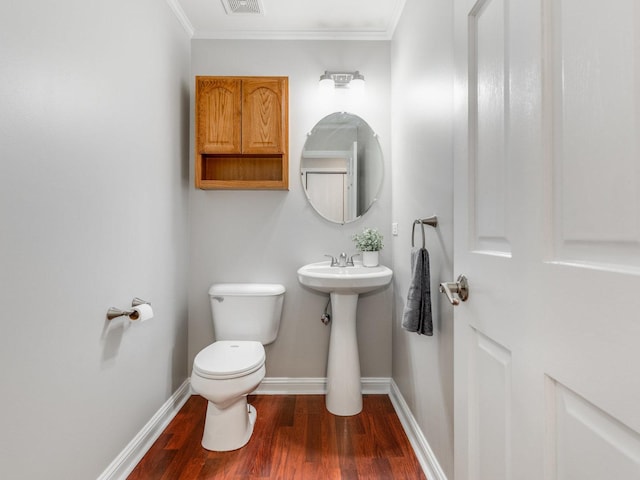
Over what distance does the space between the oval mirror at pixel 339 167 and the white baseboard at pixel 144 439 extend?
1.47 meters

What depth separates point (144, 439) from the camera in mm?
1694

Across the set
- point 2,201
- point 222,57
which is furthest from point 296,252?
point 2,201

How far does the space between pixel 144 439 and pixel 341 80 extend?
2.32 metres

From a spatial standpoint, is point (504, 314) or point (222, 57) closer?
point (504, 314)

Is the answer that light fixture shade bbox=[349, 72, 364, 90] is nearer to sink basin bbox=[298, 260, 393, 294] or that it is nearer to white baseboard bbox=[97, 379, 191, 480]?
sink basin bbox=[298, 260, 393, 294]

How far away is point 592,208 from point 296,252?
1.91m

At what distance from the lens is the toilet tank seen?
2.11m

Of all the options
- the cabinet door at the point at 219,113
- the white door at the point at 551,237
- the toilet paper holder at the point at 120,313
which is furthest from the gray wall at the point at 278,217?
the white door at the point at 551,237

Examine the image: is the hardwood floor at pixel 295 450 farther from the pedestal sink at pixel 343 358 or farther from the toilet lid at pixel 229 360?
the toilet lid at pixel 229 360

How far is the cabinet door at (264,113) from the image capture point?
7.02 ft

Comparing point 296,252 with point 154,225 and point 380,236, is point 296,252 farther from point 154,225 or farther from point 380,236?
point 154,225

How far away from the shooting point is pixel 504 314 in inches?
28.5

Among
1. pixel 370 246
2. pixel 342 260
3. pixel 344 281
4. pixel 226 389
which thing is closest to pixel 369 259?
pixel 370 246

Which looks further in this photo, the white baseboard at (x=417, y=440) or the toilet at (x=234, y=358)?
the toilet at (x=234, y=358)
